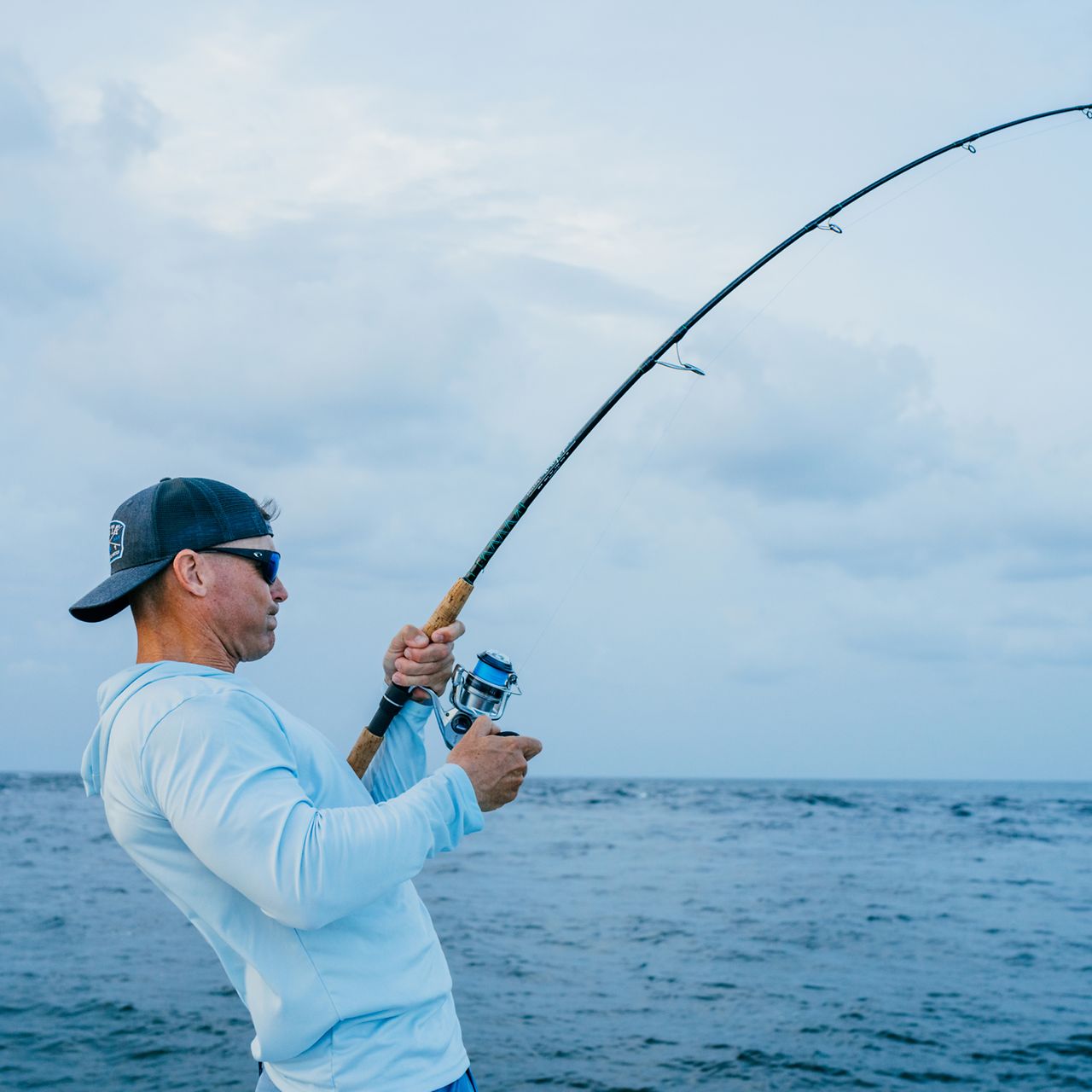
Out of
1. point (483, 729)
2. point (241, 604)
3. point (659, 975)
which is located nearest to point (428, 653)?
point (483, 729)

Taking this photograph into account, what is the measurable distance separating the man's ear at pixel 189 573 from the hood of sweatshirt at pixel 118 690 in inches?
4.8

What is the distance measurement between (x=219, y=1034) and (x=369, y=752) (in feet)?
18.5

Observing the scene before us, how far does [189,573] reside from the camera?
5.87 feet

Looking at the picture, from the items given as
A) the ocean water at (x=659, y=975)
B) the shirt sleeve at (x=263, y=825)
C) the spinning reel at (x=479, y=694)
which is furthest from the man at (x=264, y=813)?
the ocean water at (x=659, y=975)

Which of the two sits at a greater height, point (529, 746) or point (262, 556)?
point (262, 556)

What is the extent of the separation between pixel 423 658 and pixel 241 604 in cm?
59

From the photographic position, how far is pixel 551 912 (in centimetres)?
1155

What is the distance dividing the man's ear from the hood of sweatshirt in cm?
12

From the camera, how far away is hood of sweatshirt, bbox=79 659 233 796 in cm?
166

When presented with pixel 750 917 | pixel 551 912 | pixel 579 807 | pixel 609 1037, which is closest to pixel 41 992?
pixel 609 1037

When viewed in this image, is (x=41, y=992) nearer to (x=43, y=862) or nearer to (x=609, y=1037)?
(x=609, y=1037)

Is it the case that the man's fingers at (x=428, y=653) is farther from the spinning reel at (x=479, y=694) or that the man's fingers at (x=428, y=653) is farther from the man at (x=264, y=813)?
the man at (x=264, y=813)

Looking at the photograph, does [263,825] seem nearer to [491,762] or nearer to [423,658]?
[491,762]

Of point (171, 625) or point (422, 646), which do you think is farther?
point (422, 646)
